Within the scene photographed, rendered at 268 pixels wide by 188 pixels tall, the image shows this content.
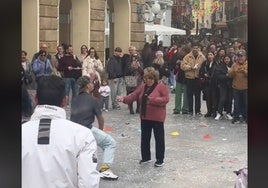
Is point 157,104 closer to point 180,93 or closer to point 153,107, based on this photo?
point 153,107

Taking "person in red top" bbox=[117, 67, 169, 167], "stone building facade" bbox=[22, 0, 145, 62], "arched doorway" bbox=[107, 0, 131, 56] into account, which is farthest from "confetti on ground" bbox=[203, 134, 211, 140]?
"arched doorway" bbox=[107, 0, 131, 56]

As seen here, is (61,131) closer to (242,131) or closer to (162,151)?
(162,151)

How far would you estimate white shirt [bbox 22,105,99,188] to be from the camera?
257cm

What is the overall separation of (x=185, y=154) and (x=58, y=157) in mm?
6140

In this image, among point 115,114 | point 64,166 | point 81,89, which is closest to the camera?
point 64,166

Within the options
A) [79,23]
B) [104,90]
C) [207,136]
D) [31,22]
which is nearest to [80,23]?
[79,23]

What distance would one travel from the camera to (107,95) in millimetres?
13344

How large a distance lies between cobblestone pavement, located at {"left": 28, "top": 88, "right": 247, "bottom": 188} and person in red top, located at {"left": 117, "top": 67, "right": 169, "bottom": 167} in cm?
30

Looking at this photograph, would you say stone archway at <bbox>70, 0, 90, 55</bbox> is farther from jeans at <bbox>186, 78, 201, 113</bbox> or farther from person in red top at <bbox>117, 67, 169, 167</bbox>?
person in red top at <bbox>117, 67, 169, 167</bbox>

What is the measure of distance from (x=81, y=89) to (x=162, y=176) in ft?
5.10

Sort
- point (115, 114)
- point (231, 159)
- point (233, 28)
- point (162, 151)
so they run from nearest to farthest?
point (162, 151), point (231, 159), point (115, 114), point (233, 28)

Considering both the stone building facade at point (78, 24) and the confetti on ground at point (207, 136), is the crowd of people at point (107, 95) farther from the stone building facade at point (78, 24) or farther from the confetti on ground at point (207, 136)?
the stone building facade at point (78, 24)
